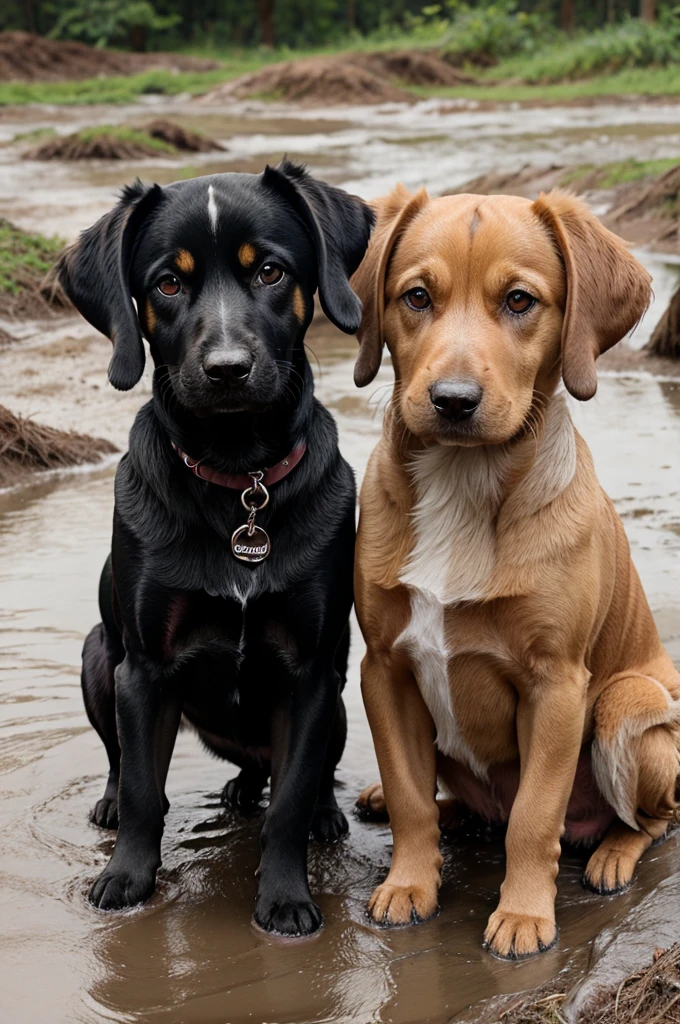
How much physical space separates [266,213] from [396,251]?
387 mm

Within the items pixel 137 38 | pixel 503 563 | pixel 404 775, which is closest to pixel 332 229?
pixel 503 563

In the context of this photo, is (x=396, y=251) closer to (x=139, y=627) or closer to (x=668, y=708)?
(x=139, y=627)

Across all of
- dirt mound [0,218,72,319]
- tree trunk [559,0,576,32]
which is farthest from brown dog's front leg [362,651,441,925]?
tree trunk [559,0,576,32]

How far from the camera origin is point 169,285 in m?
3.64

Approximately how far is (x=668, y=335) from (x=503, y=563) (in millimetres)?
6094

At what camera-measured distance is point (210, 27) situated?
54750mm

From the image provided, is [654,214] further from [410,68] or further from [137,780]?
[410,68]

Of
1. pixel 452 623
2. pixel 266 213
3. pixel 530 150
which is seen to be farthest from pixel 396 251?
pixel 530 150

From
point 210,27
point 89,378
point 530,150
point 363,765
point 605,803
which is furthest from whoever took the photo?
point 210,27

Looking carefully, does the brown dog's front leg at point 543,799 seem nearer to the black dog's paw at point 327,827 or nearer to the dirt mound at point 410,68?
the black dog's paw at point 327,827

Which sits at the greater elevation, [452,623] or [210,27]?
[452,623]

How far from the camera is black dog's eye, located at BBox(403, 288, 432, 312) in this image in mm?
3539

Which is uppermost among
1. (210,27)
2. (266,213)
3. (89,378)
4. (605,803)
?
(266,213)

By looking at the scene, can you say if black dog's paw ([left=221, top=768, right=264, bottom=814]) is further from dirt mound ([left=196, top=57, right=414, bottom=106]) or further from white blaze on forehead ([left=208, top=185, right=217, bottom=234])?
dirt mound ([left=196, top=57, right=414, bottom=106])
